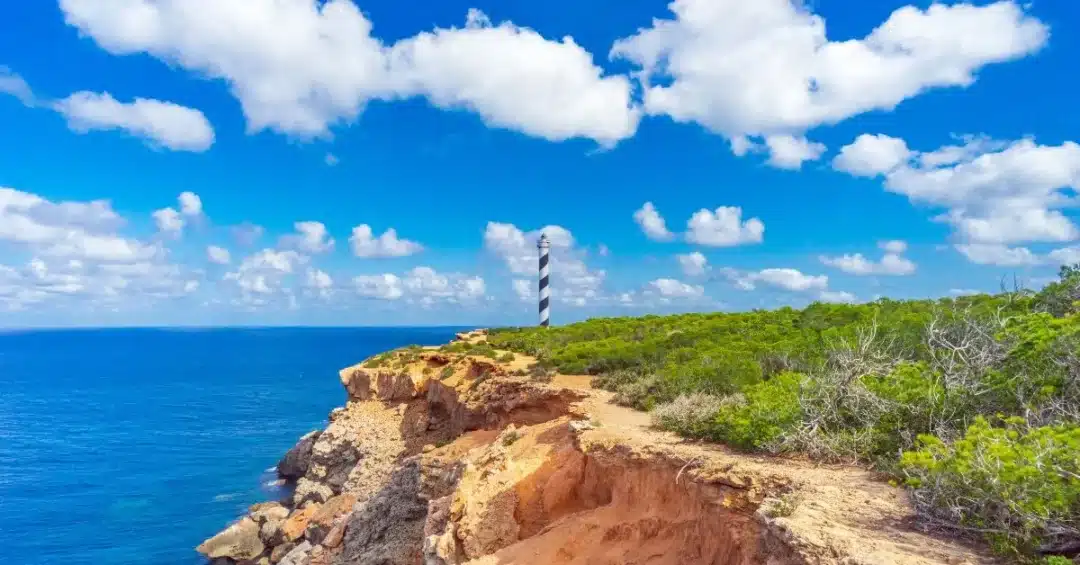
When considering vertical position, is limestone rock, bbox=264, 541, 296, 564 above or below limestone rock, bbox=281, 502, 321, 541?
below

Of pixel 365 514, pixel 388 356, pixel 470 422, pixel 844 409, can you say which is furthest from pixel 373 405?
pixel 844 409

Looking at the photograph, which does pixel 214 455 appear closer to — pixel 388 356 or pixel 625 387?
pixel 388 356

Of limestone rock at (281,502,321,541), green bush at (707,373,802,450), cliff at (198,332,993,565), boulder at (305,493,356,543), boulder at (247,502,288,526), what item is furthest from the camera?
boulder at (247,502,288,526)

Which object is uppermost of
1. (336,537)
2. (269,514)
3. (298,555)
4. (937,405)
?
(937,405)

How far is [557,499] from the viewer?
43.0 ft

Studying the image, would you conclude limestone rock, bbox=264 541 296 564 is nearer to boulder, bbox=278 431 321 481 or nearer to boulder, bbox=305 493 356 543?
boulder, bbox=305 493 356 543

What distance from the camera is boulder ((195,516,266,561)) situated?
26016 mm

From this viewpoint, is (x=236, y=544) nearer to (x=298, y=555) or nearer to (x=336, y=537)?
(x=298, y=555)

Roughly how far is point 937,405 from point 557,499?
719cm

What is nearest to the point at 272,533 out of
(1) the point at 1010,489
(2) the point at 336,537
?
(2) the point at 336,537

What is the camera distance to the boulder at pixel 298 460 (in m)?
35.6

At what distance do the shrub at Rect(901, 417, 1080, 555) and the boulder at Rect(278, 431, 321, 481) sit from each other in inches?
1320

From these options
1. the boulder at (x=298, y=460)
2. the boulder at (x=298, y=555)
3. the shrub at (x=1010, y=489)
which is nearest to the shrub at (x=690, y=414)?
the shrub at (x=1010, y=489)

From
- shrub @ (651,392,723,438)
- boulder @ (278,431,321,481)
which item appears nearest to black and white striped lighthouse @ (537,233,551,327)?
boulder @ (278,431,321,481)
